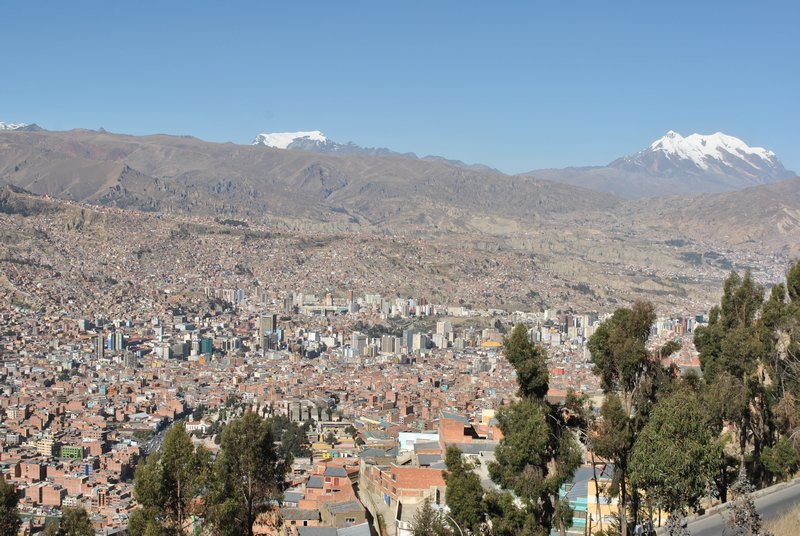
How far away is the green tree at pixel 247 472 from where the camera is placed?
14.1m

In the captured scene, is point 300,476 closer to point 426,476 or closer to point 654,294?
point 426,476

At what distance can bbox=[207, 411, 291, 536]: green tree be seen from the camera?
14.1m

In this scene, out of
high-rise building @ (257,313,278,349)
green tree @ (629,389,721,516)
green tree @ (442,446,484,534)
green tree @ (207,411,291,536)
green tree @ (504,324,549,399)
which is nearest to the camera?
green tree @ (629,389,721,516)

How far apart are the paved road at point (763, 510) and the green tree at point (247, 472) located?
570cm

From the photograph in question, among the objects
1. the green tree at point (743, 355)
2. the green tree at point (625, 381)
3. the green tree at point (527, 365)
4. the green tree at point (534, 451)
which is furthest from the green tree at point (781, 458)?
the green tree at point (527, 365)

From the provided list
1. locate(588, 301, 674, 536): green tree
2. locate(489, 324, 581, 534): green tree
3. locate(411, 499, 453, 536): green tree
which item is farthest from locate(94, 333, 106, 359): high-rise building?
locate(588, 301, 674, 536): green tree

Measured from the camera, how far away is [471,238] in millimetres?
144000

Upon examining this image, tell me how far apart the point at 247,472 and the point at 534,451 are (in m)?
4.56

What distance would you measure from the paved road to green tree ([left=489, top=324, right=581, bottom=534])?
1353 millimetres

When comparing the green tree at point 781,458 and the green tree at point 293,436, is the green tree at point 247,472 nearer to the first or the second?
the green tree at point 781,458

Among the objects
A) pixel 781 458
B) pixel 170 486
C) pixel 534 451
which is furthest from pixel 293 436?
pixel 534 451

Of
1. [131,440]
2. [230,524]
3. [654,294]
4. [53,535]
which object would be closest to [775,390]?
[230,524]

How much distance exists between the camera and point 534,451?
479 inches

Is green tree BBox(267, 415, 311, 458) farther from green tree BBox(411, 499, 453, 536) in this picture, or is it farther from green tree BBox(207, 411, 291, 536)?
green tree BBox(411, 499, 453, 536)
